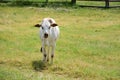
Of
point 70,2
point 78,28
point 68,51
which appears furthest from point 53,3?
point 68,51

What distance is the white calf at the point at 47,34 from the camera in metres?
10.6

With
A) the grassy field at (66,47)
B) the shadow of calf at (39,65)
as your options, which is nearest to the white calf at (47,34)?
the shadow of calf at (39,65)

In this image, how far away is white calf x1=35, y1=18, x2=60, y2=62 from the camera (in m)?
10.6

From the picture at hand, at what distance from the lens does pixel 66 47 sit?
1324 centimetres

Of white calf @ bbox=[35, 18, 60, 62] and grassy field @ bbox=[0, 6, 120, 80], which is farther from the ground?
white calf @ bbox=[35, 18, 60, 62]

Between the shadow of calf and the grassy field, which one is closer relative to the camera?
the grassy field

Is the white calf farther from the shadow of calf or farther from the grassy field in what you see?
the grassy field

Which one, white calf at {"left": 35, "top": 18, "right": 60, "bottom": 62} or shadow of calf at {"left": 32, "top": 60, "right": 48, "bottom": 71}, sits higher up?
white calf at {"left": 35, "top": 18, "right": 60, "bottom": 62}

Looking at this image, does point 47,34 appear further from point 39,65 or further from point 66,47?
point 66,47

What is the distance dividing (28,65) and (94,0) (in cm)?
1535

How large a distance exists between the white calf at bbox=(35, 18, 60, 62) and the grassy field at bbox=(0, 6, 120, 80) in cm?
40

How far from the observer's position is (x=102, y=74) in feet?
32.6

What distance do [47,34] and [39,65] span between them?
0.99 m

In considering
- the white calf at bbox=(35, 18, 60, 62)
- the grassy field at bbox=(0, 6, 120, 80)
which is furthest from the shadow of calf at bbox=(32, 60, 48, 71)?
the white calf at bbox=(35, 18, 60, 62)
